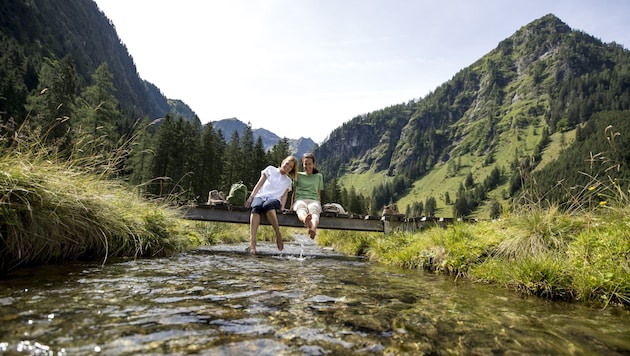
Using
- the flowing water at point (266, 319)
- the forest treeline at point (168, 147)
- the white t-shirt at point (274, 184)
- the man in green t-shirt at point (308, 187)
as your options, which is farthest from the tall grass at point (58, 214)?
the forest treeline at point (168, 147)

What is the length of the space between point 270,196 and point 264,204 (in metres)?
0.31

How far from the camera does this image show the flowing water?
2.14 meters

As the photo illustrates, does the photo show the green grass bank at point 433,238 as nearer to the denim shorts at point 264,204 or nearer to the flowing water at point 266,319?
the flowing water at point 266,319

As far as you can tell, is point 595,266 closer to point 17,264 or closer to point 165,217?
point 17,264

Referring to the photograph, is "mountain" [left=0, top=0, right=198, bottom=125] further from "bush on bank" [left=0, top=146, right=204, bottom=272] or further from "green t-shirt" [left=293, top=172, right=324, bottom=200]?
"bush on bank" [left=0, top=146, right=204, bottom=272]

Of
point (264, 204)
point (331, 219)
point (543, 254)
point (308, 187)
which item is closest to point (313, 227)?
point (264, 204)

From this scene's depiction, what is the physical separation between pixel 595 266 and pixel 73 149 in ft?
25.2

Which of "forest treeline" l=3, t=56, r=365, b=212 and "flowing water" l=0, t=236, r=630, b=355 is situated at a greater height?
"forest treeline" l=3, t=56, r=365, b=212

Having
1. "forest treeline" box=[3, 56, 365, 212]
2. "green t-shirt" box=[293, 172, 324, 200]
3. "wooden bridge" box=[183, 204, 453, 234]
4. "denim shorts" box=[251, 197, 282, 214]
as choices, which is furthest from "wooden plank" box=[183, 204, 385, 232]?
"forest treeline" box=[3, 56, 365, 212]

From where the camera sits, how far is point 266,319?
2.81 meters

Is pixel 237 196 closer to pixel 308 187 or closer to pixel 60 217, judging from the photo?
pixel 308 187

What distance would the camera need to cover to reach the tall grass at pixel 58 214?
12.7 ft

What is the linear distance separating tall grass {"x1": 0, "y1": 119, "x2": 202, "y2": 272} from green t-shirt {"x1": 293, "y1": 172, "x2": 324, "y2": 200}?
4093 mm

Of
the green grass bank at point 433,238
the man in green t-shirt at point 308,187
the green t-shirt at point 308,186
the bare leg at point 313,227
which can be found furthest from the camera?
the green t-shirt at point 308,186
